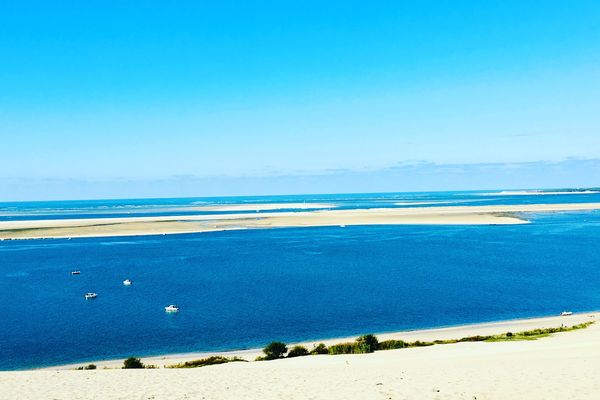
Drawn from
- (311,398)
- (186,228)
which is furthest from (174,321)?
(186,228)

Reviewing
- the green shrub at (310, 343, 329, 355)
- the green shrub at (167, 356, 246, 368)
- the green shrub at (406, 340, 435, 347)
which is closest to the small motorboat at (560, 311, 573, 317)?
the green shrub at (406, 340, 435, 347)

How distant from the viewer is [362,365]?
23.5 meters

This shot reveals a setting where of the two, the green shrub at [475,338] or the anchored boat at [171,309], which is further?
the anchored boat at [171,309]

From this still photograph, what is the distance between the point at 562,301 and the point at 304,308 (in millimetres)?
24338

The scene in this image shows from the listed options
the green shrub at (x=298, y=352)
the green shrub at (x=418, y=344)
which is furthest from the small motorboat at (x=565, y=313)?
the green shrub at (x=298, y=352)

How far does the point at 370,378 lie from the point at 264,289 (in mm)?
34441

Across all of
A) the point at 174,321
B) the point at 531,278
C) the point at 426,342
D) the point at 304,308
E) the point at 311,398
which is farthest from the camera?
the point at 531,278

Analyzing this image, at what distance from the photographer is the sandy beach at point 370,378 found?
17.5 m

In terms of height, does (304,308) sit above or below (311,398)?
below

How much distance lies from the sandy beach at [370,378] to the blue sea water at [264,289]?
37.6 ft

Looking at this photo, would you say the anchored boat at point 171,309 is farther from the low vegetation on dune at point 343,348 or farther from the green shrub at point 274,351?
the green shrub at point 274,351

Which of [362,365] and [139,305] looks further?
[139,305]

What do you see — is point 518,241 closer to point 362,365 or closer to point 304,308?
point 304,308

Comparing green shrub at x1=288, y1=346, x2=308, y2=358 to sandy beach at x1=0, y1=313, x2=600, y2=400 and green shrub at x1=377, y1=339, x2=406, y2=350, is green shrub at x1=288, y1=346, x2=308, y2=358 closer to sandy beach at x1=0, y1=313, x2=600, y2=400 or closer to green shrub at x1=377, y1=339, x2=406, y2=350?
sandy beach at x1=0, y1=313, x2=600, y2=400
